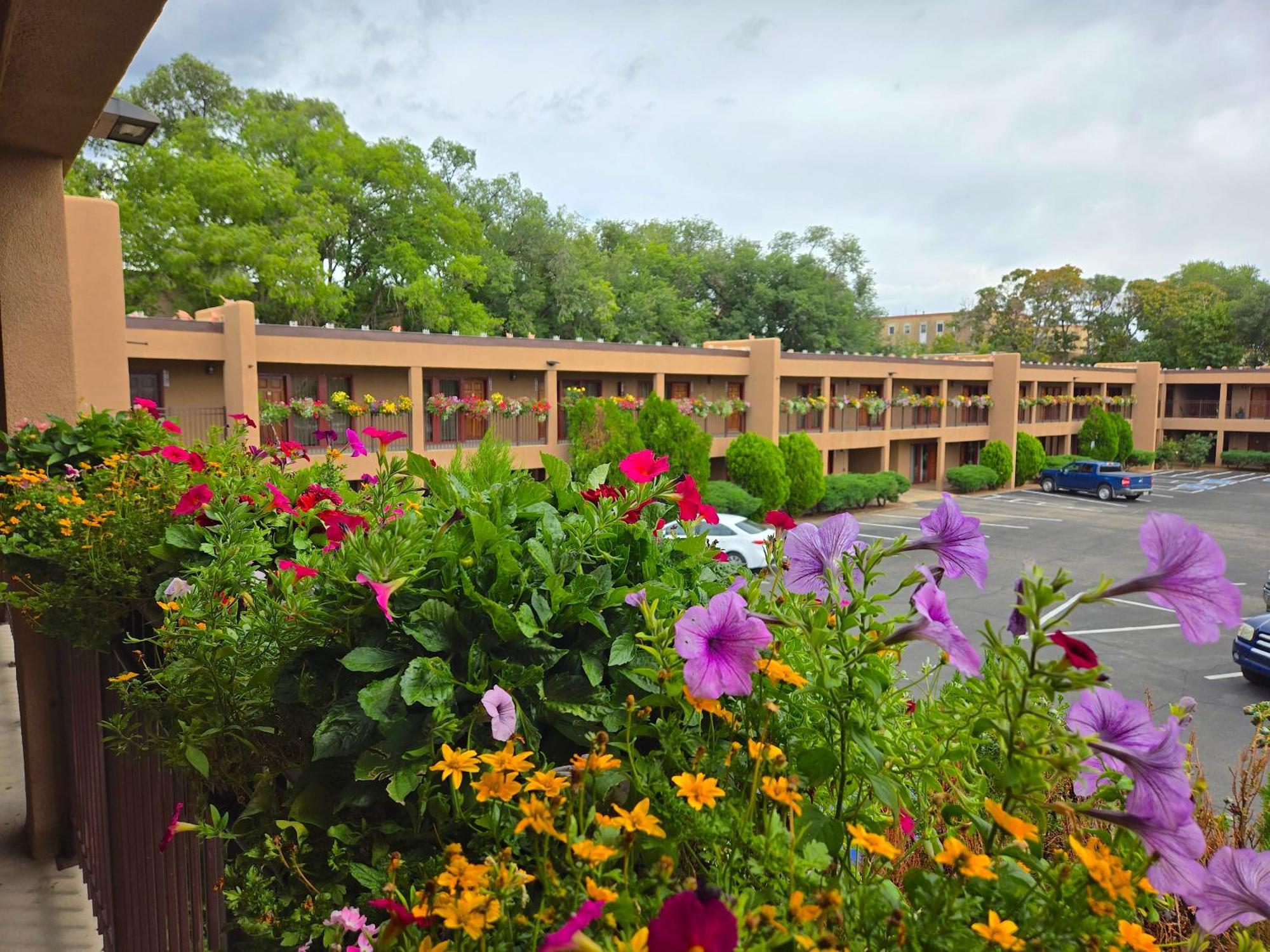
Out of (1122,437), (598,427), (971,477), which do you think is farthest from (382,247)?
(1122,437)

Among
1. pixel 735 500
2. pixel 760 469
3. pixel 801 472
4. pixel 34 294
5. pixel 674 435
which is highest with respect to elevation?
pixel 34 294

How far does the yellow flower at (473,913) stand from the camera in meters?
0.98

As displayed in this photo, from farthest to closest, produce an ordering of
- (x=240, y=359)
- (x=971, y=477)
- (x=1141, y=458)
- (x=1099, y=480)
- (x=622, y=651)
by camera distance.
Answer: (x=1141, y=458), (x=971, y=477), (x=1099, y=480), (x=240, y=359), (x=622, y=651)

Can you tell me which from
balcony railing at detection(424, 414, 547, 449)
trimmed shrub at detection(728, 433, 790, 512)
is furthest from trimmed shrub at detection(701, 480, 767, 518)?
balcony railing at detection(424, 414, 547, 449)

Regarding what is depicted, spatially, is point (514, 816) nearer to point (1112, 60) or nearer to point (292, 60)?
point (1112, 60)

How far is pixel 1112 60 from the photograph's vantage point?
9070mm

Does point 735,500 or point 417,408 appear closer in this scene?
point 417,408

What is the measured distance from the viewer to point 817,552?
63.1 inches

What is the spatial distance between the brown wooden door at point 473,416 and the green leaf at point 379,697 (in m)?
22.4

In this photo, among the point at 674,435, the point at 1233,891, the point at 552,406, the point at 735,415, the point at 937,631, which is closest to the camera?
the point at 1233,891

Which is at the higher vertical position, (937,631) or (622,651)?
(937,631)

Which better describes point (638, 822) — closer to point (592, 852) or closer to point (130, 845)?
point (592, 852)

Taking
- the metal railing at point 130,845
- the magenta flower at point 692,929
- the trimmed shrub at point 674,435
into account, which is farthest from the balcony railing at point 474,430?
the magenta flower at point 692,929

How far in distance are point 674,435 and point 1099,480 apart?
22571 mm
